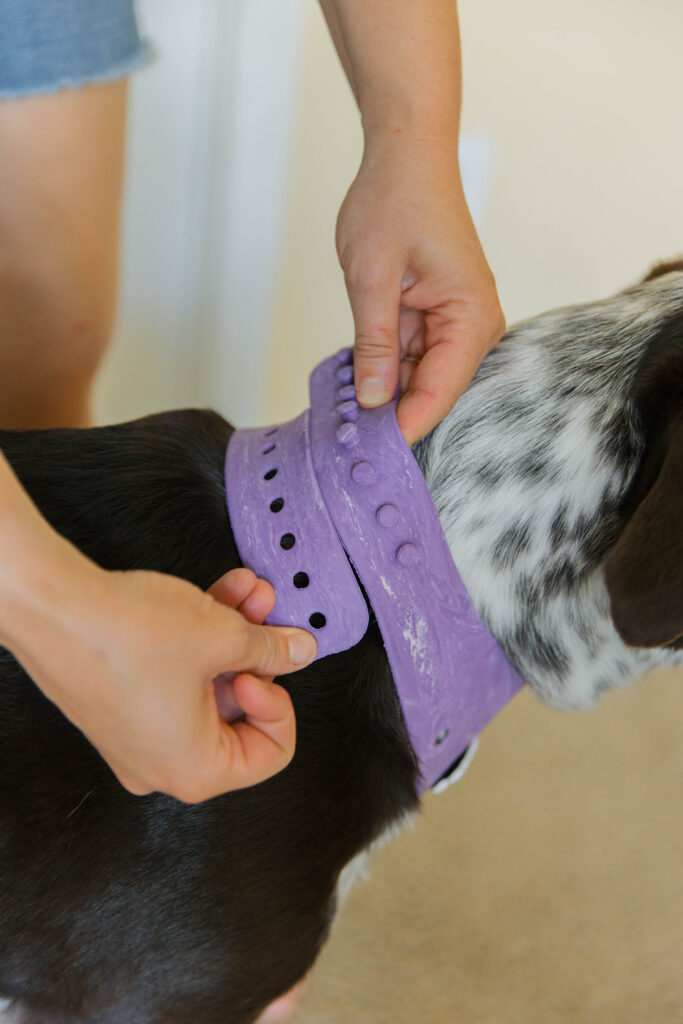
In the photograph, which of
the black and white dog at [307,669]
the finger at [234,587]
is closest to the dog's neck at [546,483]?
the black and white dog at [307,669]

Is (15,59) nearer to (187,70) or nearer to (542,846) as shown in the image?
(187,70)

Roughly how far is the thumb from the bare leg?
617 millimetres

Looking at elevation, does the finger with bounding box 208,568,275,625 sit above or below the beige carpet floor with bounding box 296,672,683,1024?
above

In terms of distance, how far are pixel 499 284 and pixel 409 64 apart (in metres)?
1.19

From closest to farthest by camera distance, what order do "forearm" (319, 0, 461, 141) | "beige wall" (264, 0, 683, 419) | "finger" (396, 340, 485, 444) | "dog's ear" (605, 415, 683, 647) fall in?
1. "dog's ear" (605, 415, 683, 647)
2. "finger" (396, 340, 485, 444)
3. "forearm" (319, 0, 461, 141)
4. "beige wall" (264, 0, 683, 419)

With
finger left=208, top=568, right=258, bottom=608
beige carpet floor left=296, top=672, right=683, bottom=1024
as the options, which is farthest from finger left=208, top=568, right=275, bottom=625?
beige carpet floor left=296, top=672, right=683, bottom=1024

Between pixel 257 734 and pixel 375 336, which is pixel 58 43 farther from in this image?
pixel 257 734

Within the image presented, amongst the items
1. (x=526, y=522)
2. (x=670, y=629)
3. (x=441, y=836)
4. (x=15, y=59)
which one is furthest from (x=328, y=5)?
(x=441, y=836)

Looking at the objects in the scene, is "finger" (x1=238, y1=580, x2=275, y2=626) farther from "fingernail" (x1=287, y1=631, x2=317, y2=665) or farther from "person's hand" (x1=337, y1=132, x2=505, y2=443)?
"person's hand" (x1=337, y1=132, x2=505, y2=443)

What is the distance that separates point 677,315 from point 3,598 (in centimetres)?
68

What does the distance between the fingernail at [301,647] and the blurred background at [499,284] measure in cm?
83

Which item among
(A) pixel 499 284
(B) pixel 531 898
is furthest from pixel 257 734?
(A) pixel 499 284

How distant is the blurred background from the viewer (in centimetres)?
145

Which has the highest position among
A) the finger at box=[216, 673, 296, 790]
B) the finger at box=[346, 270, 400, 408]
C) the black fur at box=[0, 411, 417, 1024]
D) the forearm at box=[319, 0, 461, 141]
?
the forearm at box=[319, 0, 461, 141]
